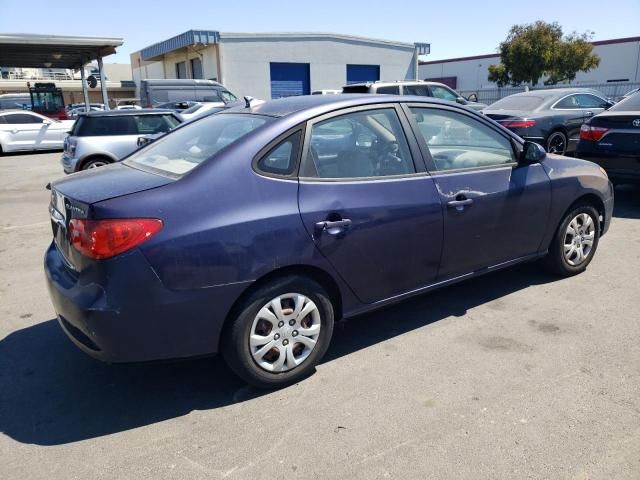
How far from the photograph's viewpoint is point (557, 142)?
34.2 feet

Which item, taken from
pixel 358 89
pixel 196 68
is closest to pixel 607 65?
pixel 196 68

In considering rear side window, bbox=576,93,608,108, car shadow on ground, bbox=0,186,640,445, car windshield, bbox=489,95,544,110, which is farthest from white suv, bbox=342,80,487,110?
car shadow on ground, bbox=0,186,640,445

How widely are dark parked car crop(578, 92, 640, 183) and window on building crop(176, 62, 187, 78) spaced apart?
114 ft

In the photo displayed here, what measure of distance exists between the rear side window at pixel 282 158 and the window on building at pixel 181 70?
37.5m

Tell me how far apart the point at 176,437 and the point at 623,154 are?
6.47 meters

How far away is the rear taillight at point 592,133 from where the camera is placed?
6.98m

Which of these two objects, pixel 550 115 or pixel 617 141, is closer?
pixel 617 141

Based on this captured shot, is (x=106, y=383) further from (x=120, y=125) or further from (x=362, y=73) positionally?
(x=362, y=73)

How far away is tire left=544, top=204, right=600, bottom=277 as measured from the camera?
14.6 feet

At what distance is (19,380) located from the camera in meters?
3.24

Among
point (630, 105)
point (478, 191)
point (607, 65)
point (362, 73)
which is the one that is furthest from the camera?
point (607, 65)

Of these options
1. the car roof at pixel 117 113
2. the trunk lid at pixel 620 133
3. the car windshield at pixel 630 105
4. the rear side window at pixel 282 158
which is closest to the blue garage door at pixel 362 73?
the car roof at pixel 117 113

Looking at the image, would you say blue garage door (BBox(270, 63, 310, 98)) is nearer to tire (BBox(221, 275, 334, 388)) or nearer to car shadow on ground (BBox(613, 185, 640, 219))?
car shadow on ground (BBox(613, 185, 640, 219))

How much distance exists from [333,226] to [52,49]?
2149 centimetres
